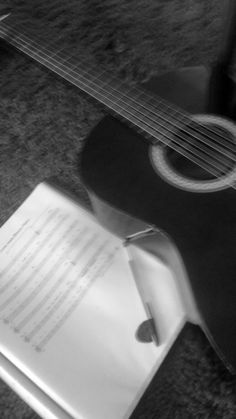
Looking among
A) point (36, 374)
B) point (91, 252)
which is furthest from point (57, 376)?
point (91, 252)

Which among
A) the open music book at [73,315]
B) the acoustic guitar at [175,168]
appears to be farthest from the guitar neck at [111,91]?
the open music book at [73,315]

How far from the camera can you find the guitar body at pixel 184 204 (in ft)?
1.37

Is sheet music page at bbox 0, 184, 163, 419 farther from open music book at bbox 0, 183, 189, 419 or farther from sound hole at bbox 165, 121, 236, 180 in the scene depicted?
sound hole at bbox 165, 121, 236, 180

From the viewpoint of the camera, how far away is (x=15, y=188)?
595mm

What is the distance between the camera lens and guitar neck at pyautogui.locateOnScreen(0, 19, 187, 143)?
528 mm

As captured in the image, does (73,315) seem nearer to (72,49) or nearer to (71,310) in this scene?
(71,310)

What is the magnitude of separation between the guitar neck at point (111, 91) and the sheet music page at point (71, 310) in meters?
0.14

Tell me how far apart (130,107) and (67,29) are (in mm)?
306

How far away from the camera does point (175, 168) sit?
0.50 meters

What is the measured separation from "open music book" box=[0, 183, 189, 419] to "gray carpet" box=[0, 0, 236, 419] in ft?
0.18

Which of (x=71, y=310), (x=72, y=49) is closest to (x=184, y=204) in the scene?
(x=71, y=310)

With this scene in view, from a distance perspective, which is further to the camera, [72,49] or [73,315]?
[72,49]

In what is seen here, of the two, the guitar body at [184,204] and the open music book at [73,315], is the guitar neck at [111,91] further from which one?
the open music book at [73,315]

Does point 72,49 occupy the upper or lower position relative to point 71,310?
upper
